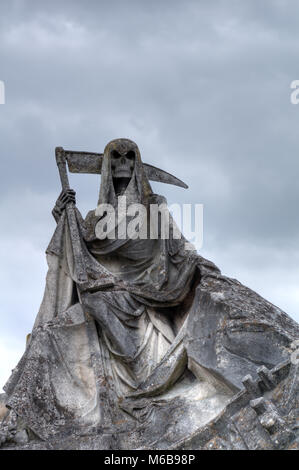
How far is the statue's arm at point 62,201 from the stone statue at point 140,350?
0.03 meters

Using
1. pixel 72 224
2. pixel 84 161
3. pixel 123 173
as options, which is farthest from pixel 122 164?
pixel 72 224

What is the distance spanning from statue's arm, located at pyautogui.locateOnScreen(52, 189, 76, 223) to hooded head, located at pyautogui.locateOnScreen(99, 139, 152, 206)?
0.46m

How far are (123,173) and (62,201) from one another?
1130 mm

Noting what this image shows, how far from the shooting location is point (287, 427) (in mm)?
5891

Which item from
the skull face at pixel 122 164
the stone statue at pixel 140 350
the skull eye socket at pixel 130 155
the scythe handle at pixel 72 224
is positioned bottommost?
the stone statue at pixel 140 350

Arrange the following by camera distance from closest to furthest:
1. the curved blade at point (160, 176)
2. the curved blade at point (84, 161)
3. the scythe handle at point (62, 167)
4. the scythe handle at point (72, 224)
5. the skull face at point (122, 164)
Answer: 1. the scythe handle at point (72, 224)
2. the scythe handle at point (62, 167)
3. the skull face at point (122, 164)
4. the curved blade at point (84, 161)
5. the curved blade at point (160, 176)

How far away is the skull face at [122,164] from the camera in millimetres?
10797

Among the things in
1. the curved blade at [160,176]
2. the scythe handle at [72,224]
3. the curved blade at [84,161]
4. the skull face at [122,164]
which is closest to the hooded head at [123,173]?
the skull face at [122,164]

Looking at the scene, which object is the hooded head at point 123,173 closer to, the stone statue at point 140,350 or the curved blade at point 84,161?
the stone statue at point 140,350

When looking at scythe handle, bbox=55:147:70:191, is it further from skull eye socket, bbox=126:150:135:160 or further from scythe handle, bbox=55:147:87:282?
skull eye socket, bbox=126:150:135:160

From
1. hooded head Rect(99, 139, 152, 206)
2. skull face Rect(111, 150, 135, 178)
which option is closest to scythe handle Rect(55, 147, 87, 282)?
hooded head Rect(99, 139, 152, 206)

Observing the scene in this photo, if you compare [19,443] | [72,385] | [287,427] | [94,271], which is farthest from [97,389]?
[287,427]

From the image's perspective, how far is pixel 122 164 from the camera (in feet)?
35.5
